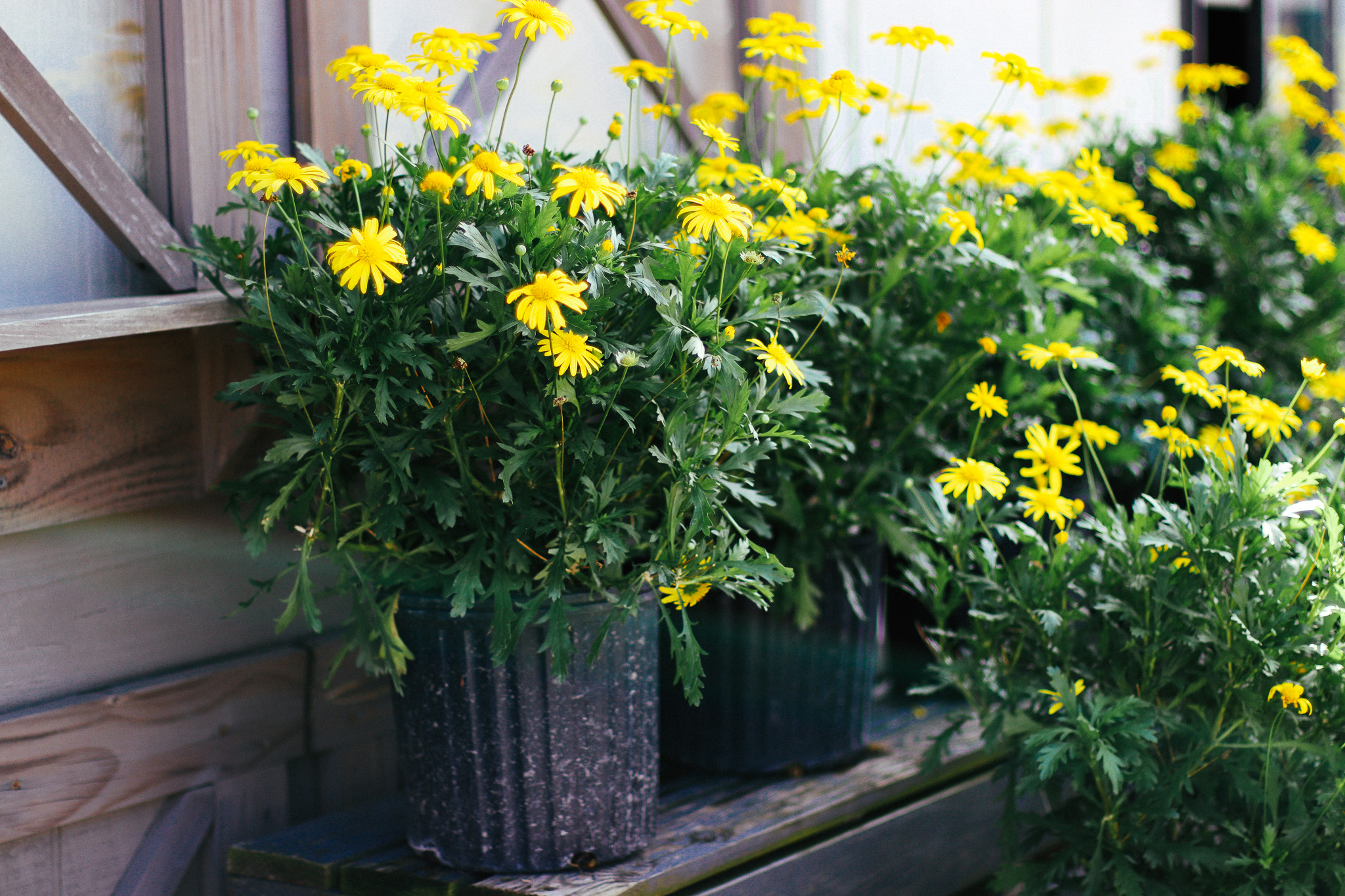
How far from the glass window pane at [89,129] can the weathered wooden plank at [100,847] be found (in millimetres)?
734

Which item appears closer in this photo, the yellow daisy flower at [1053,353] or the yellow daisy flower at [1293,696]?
the yellow daisy flower at [1293,696]

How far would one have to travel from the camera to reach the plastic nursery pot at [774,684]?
1995mm

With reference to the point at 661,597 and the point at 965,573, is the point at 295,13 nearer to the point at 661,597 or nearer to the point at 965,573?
the point at 661,597

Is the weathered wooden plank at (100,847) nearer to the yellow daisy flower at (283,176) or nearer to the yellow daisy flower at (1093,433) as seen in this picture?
the yellow daisy flower at (283,176)

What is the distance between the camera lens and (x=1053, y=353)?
1.71m

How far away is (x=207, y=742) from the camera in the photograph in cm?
182

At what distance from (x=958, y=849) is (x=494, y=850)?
928mm

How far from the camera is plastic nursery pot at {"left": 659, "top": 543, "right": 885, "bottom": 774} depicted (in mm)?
1995

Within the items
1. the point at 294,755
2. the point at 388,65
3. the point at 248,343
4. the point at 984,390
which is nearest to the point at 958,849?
the point at 984,390

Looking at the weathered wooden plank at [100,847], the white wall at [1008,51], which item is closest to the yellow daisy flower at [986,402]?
the white wall at [1008,51]

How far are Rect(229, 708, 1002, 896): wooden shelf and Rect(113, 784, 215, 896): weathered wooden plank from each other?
0.08 meters

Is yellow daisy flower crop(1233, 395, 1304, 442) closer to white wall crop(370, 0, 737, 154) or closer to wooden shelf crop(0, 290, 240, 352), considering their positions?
white wall crop(370, 0, 737, 154)

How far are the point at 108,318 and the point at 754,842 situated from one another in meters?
1.14

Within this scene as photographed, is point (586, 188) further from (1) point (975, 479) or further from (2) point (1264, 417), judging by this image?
(2) point (1264, 417)
